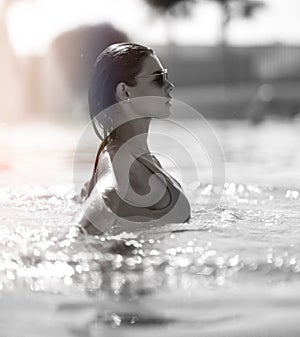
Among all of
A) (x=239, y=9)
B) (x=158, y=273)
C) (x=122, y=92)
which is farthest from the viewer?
(x=239, y=9)

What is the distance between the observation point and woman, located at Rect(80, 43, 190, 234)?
417 cm

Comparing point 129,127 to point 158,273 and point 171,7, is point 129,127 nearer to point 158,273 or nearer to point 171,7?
point 158,273

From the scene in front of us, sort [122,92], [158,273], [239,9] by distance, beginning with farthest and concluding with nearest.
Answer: [239,9]
[122,92]
[158,273]

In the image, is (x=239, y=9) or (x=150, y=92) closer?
(x=150, y=92)

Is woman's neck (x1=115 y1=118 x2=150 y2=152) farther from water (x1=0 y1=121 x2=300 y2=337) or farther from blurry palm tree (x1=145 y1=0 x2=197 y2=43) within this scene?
blurry palm tree (x1=145 y1=0 x2=197 y2=43)

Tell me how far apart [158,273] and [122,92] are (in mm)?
1049

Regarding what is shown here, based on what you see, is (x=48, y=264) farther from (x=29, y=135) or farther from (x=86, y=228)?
(x=29, y=135)

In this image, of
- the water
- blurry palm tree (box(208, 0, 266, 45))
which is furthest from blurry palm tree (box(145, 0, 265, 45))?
the water

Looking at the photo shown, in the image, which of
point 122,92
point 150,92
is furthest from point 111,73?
point 150,92

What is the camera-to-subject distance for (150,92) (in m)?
4.26

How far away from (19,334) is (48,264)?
966 millimetres

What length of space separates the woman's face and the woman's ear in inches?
0.8

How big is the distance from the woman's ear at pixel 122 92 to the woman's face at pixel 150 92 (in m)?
0.02

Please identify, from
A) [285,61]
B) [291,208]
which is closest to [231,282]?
[291,208]
